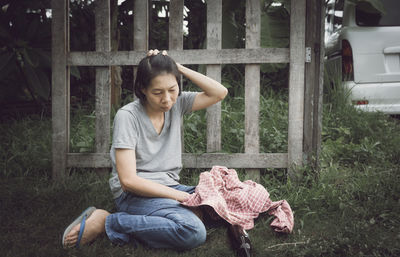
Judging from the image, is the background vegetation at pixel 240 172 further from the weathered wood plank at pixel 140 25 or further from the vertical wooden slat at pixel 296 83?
the weathered wood plank at pixel 140 25

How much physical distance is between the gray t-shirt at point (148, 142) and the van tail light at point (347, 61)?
2.41m

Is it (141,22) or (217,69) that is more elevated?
(141,22)

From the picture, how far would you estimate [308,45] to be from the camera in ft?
10.7

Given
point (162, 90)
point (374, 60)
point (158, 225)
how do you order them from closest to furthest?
1. point (158, 225)
2. point (162, 90)
3. point (374, 60)

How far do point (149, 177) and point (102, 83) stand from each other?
1164mm

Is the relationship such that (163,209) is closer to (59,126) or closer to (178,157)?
(178,157)

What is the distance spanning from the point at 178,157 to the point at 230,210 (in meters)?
0.49

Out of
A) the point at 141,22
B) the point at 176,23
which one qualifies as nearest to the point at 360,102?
the point at 176,23

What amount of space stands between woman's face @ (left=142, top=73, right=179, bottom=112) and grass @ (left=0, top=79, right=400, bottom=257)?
A: 2.81 feet

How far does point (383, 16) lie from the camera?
14.5 ft

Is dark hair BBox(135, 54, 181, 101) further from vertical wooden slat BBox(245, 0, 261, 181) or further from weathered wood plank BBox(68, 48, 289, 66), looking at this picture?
vertical wooden slat BBox(245, 0, 261, 181)

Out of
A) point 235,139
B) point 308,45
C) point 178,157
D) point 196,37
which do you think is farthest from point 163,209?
point 196,37

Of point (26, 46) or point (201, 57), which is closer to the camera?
point (201, 57)

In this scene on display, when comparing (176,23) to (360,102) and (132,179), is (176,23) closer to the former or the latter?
(132,179)
